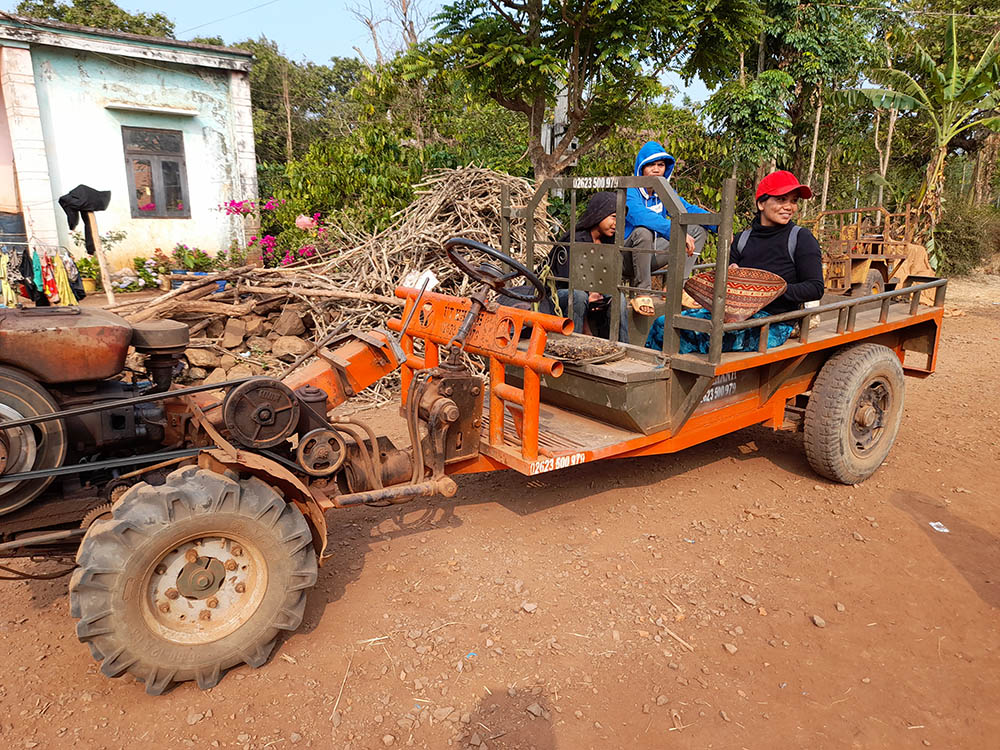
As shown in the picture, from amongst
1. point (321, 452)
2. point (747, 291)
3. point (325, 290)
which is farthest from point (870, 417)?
point (325, 290)

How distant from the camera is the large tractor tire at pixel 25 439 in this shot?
97.0 inches

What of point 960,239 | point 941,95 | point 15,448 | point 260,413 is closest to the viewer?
point 15,448

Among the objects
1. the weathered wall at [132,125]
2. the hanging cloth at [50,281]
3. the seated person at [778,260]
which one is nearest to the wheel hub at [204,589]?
the seated person at [778,260]

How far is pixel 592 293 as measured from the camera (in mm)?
4496

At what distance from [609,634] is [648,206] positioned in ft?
9.22

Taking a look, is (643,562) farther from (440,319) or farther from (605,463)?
(440,319)

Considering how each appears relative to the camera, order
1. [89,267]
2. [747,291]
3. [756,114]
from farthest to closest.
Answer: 1. [756,114]
2. [89,267]
3. [747,291]

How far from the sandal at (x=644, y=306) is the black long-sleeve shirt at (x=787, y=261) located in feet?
2.29

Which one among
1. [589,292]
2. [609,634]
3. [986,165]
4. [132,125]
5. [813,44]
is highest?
[813,44]

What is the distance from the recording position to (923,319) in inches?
200

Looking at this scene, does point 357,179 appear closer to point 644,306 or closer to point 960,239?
point 644,306

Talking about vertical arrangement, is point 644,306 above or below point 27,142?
below

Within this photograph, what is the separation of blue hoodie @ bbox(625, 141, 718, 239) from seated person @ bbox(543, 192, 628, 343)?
123 millimetres

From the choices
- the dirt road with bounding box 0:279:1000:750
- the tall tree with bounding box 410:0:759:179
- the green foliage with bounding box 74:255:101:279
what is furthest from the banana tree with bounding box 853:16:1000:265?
the green foliage with bounding box 74:255:101:279
